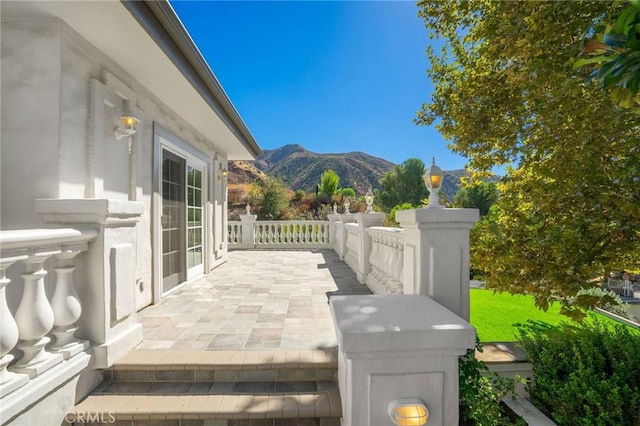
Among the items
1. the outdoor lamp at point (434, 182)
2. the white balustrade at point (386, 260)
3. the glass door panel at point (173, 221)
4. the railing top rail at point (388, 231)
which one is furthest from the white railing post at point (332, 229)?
the outdoor lamp at point (434, 182)

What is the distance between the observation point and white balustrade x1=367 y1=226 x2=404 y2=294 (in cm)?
315

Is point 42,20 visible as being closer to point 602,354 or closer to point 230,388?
point 230,388

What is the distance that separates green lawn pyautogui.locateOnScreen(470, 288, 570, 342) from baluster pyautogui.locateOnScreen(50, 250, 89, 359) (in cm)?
387

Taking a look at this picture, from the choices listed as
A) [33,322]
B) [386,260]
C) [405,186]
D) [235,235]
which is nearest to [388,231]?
[386,260]

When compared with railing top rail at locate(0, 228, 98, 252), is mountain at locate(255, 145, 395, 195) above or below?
above

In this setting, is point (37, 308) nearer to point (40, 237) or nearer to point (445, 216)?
point (40, 237)

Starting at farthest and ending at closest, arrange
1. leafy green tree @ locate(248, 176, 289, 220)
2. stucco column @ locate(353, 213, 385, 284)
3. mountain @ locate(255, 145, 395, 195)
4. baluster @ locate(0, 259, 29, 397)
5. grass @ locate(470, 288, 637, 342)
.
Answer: mountain @ locate(255, 145, 395, 195) → leafy green tree @ locate(248, 176, 289, 220) → stucco column @ locate(353, 213, 385, 284) → grass @ locate(470, 288, 637, 342) → baluster @ locate(0, 259, 29, 397)

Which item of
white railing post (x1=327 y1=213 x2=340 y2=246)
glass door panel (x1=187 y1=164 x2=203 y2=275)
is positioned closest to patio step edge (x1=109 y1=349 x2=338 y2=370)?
glass door panel (x1=187 y1=164 x2=203 y2=275)

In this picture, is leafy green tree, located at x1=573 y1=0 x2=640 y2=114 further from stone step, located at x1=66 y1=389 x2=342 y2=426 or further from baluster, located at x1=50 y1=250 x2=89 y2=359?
baluster, located at x1=50 y1=250 x2=89 y2=359

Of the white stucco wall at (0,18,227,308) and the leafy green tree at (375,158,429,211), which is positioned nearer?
the white stucco wall at (0,18,227,308)

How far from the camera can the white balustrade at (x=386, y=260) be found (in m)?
3.15

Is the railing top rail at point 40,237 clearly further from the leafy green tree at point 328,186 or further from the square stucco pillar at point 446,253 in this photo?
the leafy green tree at point 328,186

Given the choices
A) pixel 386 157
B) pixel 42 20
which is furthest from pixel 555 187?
pixel 386 157

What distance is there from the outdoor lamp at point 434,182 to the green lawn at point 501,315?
1.95m
